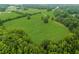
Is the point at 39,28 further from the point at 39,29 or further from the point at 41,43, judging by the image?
the point at 41,43

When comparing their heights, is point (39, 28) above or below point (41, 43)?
above

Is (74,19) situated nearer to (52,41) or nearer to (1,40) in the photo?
(52,41)

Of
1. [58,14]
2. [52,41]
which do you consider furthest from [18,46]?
[58,14]

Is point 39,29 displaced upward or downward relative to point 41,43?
upward

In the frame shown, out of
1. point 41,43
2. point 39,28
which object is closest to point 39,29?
point 39,28
